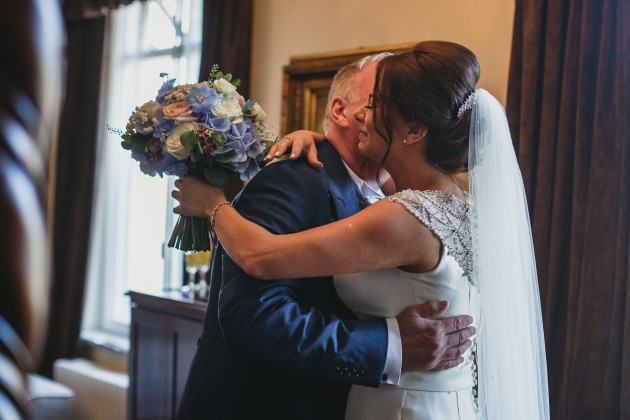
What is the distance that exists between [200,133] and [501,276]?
0.90 m

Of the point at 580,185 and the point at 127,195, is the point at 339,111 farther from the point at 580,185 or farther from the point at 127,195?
the point at 127,195

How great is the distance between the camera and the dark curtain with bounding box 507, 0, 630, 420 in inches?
99.0

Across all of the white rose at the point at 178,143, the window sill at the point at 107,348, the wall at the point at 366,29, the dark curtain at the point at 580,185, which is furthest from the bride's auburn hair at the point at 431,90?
the window sill at the point at 107,348

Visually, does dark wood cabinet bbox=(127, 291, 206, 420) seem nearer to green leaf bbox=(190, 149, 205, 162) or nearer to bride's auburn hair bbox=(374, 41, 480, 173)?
green leaf bbox=(190, 149, 205, 162)

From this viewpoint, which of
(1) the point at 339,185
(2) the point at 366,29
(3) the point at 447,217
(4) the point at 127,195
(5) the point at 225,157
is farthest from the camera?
(4) the point at 127,195

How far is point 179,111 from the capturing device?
185 centimetres

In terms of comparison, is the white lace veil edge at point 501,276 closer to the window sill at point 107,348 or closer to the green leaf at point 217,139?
the green leaf at point 217,139

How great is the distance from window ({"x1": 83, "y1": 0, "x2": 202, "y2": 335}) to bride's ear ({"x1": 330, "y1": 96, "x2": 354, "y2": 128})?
3.11 m

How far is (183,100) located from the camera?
1889 millimetres

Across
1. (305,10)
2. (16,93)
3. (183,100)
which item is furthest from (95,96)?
(16,93)

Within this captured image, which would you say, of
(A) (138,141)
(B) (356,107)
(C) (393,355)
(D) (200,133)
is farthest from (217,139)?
(C) (393,355)

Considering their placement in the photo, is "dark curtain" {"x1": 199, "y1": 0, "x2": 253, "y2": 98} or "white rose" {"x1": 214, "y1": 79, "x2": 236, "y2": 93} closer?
"white rose" {"x1": 214, "y1": 79, "x2": 236, "y2": 93}

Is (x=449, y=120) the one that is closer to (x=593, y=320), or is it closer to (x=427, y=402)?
(x=427, y=402)

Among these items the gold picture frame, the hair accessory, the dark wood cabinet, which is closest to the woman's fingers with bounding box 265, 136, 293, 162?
the hair accessory
